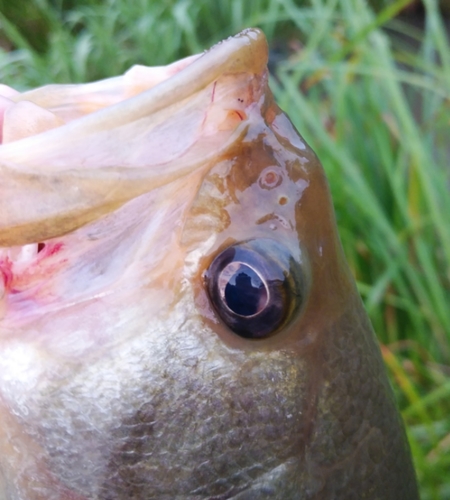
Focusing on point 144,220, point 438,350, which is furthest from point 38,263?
point 438,350

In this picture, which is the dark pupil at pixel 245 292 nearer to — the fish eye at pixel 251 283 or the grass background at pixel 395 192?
the fish eye at pixel 251 283

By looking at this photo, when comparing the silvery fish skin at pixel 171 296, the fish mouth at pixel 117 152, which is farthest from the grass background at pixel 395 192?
the fish mouth at pixel 117 152

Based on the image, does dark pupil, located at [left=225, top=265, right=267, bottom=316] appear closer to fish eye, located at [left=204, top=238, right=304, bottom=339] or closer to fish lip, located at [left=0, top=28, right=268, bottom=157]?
fish eye, located at [left=204, top=238, right=304, bottom=339]

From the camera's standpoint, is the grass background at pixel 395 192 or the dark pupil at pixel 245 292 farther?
the grass background at pixel 395 192

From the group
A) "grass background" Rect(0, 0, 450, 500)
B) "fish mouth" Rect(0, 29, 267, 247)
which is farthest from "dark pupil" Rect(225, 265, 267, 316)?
"grass background" Rect(0, 0, 450, 500)

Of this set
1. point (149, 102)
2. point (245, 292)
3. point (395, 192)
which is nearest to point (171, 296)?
point (245, 292)

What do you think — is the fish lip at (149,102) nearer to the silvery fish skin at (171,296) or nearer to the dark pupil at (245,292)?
the silvery fish skin at (171,296)

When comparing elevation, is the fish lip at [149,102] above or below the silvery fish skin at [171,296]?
above

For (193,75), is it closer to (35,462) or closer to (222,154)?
(222,154)
